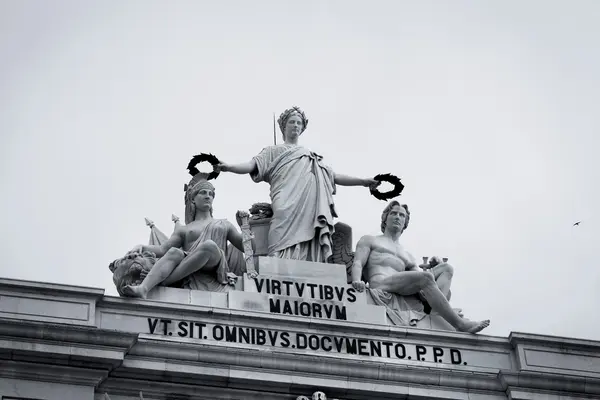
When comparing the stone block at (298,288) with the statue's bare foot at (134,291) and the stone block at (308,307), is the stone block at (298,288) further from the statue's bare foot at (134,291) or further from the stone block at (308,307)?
the statue's bare foot at (134,291)

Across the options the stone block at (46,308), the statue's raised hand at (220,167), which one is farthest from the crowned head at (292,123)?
the stone block at (46,308)

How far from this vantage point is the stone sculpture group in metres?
31.1

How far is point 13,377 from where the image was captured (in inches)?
1105

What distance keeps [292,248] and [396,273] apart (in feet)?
6.39

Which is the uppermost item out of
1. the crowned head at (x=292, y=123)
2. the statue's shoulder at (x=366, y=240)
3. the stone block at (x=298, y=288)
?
the crowned head at (x=292, y=123)

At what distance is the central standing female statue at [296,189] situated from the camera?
32531 millimetres

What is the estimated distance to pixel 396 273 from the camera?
32438 mm

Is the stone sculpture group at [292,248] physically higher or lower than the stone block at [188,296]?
higher

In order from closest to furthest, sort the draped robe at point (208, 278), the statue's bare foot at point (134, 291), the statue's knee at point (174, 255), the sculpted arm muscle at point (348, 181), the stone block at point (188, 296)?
the statue's bare foot at point (134, 291) → the stone block at point (188, 296) → the statue's knee at point (174, 255) → the draped robe at point (208, 278) → the sculpted arm muscle at point (348, 181)

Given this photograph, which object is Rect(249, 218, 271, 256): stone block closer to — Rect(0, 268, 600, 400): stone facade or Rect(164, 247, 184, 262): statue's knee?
Rect(0, 268, 600, 400): stone facade

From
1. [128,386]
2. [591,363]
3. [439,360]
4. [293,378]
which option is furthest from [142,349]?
[591,363]

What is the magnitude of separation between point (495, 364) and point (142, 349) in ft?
20.6

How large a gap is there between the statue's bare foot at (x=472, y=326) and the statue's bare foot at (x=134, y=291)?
5.70 metres

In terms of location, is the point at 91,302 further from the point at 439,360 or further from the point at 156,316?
the point at 439,360
